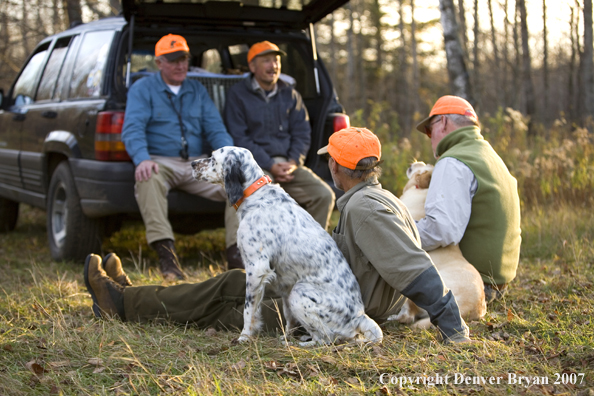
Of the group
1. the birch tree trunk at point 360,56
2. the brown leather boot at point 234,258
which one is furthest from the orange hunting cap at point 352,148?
the birch tree trunk at point 360,56

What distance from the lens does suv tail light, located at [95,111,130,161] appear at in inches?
196

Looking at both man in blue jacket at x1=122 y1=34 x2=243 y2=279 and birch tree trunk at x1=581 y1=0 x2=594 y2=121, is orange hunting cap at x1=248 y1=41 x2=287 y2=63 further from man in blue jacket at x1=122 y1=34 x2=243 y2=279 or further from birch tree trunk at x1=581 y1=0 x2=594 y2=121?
birch tree trunk at x1=581 y1=0 x2=594 y2=121

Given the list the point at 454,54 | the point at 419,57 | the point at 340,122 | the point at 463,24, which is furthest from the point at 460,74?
the point at 419,57

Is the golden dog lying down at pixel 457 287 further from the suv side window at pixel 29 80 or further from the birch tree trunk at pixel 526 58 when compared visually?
the birch tree trunk at pixel 526 58

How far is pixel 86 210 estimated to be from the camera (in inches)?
202

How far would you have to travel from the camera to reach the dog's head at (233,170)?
3.46 metres

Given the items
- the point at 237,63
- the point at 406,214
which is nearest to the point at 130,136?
the point at 237,63

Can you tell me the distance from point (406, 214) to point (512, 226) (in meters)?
0.99

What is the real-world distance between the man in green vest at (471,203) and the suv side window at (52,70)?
428 cm

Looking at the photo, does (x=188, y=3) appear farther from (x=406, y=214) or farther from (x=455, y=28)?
(x=455, y=28)

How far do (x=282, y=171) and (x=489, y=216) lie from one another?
7.51ft

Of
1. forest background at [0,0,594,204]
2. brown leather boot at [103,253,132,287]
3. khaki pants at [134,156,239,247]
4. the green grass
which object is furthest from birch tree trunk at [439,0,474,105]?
brown leather boot at [103,253,132,287]

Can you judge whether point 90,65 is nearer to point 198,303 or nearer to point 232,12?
point 232,12

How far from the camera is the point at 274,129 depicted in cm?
572
